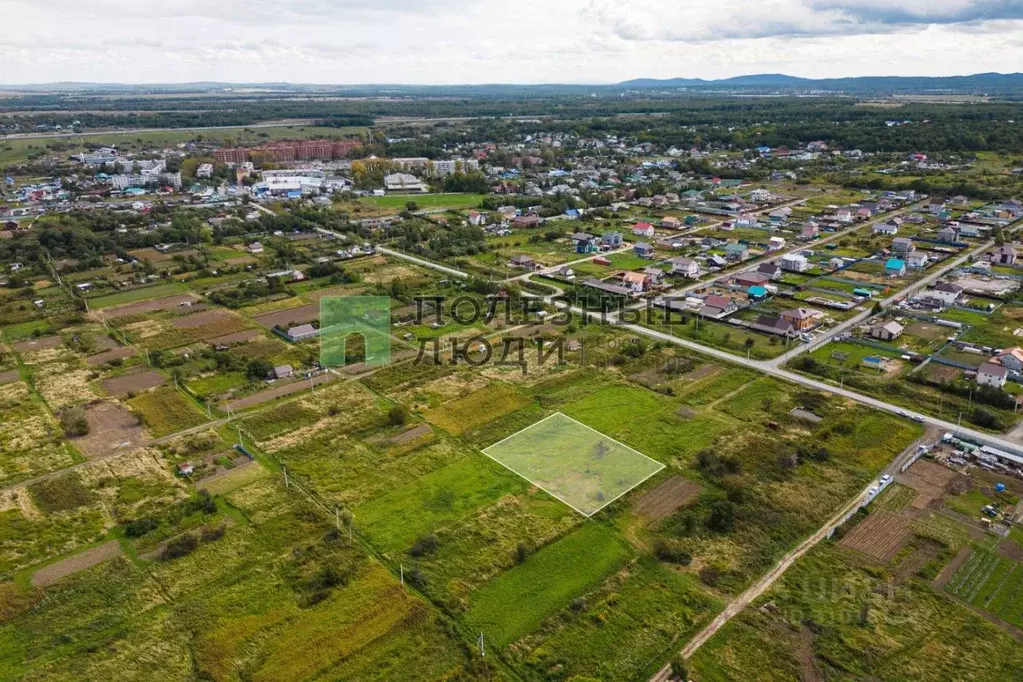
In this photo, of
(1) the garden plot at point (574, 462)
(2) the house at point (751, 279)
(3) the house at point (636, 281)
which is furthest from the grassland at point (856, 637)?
(2) the house at point (751, 279)

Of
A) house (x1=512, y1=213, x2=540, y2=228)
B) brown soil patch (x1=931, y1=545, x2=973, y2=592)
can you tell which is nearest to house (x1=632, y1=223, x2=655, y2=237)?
house (x1=512, y1=213, x2=540, y2=228)

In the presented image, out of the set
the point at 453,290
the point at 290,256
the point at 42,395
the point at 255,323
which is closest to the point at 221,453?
the point at 42,395

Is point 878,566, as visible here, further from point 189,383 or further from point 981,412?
point 189,383

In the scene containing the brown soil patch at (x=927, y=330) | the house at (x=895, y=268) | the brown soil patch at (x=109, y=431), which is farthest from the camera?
the house at (x=895, y=268)

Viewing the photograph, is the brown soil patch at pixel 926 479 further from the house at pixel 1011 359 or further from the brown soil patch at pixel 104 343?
the brown soil patch at pixel 104 343

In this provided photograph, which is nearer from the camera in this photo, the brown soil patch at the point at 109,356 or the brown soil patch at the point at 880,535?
the brown soil patch at the point at 880,535

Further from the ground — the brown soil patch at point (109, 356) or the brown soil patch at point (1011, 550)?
the brown soil patch at point (109, 356)

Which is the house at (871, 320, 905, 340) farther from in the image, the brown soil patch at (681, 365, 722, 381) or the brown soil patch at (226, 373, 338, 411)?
the brown soil patch at (226, 373, 338, 411)
